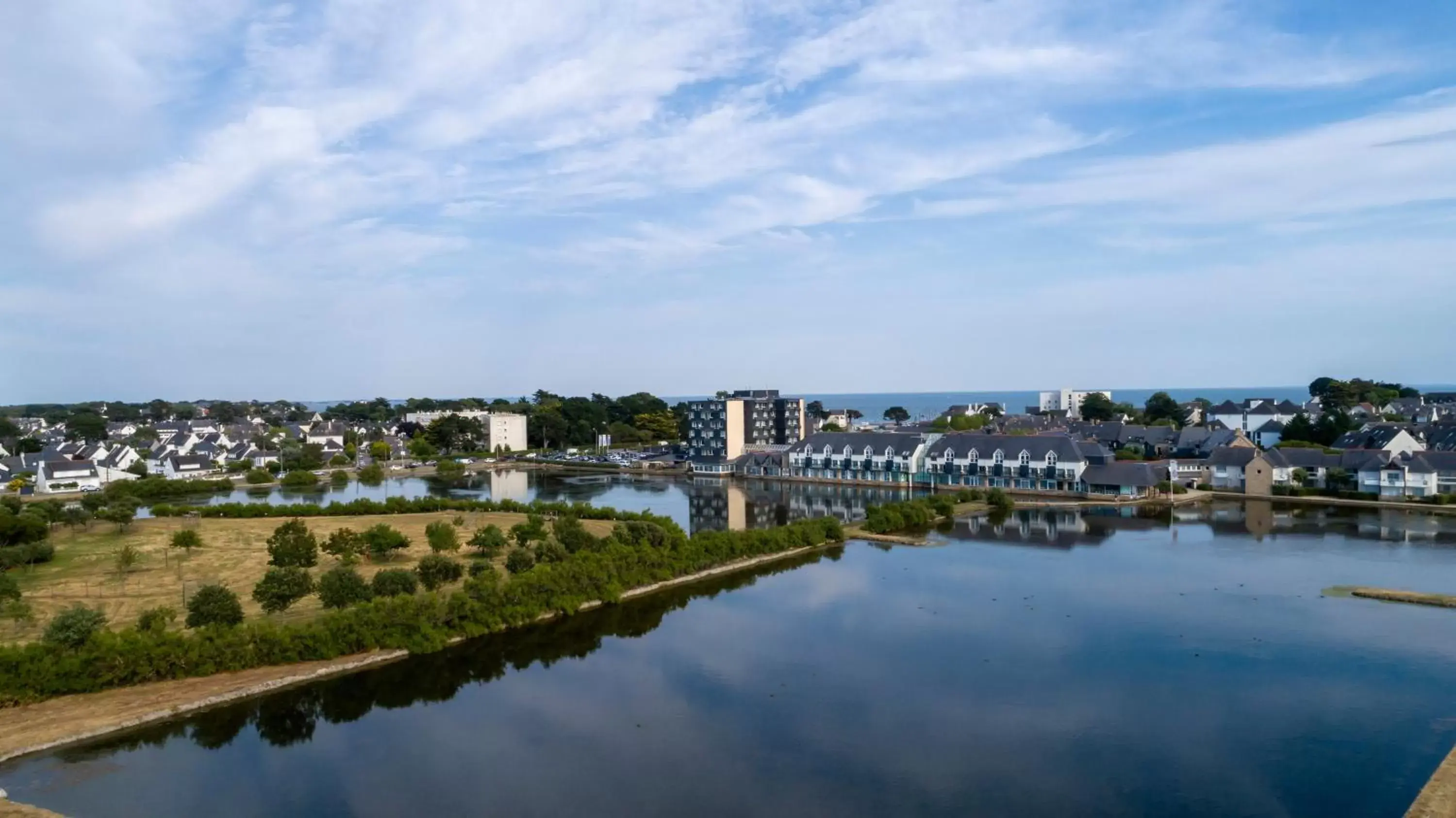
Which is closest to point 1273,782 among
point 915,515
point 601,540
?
point 601,540

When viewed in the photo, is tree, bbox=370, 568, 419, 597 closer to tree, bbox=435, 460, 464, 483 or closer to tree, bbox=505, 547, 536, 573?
tree, bbox=505, 547, 536, 573

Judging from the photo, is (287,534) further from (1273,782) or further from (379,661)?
(1273,782)

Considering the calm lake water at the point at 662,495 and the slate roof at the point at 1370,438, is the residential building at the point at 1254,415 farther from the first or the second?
the calm lake water at the point at 662,495

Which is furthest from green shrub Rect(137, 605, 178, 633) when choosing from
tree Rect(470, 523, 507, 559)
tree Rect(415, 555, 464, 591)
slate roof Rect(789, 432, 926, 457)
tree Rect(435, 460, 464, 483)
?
tree Rect(435, 460, 464, 483)

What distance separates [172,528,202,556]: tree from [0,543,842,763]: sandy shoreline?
7097 millimetres

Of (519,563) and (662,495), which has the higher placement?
(519,563)

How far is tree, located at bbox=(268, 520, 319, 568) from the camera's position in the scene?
14.0m

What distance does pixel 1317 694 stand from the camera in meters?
8.95

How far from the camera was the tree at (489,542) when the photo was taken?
49.5 feet

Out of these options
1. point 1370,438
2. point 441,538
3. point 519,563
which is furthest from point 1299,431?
point 441,538

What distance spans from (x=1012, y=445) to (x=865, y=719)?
60.8ft

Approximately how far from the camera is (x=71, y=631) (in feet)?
30.1

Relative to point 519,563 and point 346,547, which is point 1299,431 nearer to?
point 519,563

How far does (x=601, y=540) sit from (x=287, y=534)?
17.1ft
